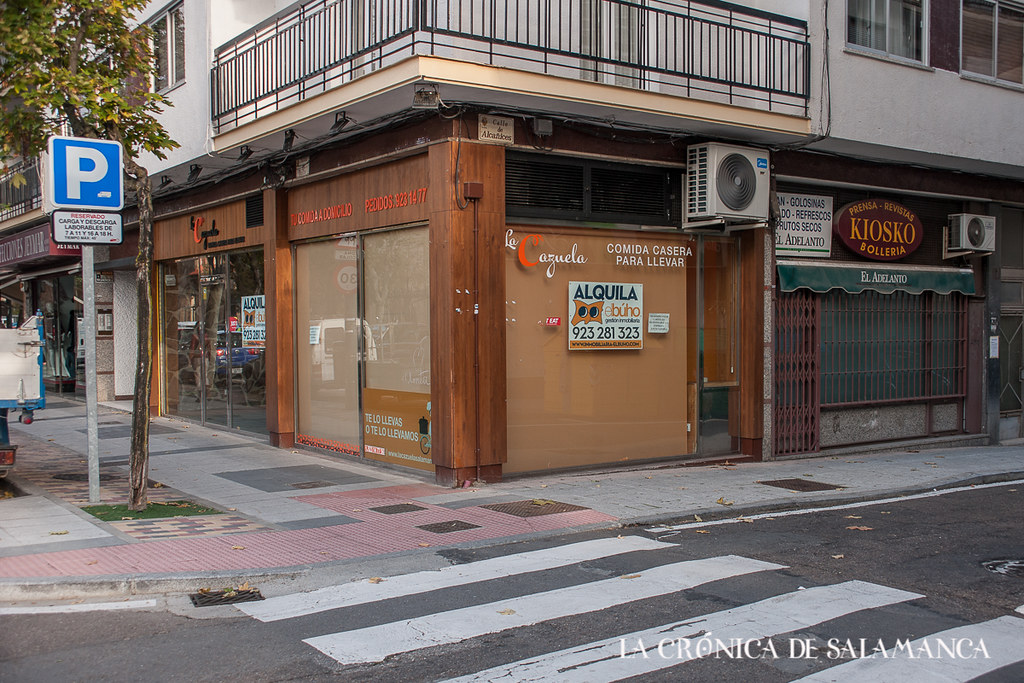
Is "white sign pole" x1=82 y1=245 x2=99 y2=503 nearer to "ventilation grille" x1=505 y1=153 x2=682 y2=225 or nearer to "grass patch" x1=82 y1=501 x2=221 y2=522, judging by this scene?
"grass patch" x1=82 y1=501 x2=221 y2=522

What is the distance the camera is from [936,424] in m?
15.3

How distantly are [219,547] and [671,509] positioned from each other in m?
4.34

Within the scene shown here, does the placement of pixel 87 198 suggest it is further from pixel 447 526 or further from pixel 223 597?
pixel 447 526

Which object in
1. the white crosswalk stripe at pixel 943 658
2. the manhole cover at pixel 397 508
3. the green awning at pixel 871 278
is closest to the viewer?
the white crosswalk stripe at pixel 943 658

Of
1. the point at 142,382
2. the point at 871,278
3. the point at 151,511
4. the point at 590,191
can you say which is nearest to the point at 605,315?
the point at 590,191

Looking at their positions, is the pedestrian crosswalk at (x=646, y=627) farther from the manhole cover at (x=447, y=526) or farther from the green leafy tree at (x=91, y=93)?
the green leafy tree at (x=91, y=93)

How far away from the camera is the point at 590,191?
37.6ft

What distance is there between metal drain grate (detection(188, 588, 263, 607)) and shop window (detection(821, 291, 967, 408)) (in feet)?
32.7

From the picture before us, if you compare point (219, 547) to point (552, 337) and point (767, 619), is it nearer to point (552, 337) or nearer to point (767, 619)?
point (767, 619)

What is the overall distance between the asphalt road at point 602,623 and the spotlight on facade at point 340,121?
18.8 ft

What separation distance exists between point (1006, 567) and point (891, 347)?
824cm

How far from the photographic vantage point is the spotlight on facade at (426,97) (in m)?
9.55

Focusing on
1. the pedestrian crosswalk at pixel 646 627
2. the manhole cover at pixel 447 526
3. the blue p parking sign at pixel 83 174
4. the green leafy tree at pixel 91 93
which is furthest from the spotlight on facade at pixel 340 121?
the pedestrian crosswalk at pixel 646 627

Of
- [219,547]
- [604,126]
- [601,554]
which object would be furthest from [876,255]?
[219,547]
